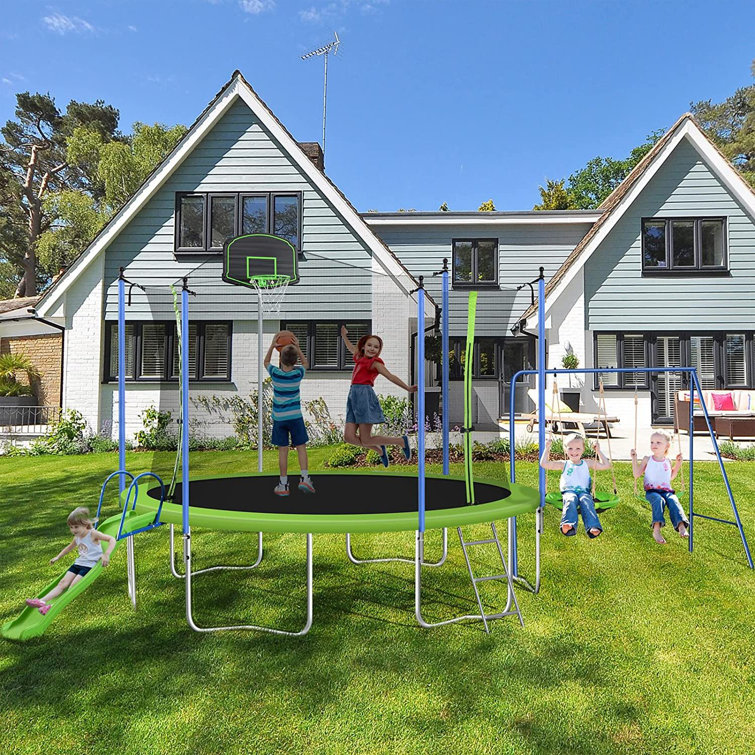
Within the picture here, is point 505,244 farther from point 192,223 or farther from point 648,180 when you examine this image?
point 192,223

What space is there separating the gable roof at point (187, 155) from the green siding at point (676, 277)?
14.4 feet

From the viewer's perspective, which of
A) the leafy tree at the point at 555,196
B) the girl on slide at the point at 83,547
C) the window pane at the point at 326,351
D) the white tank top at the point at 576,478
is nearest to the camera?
the girl on slide at the point at 83,547

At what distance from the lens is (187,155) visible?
11789 mm

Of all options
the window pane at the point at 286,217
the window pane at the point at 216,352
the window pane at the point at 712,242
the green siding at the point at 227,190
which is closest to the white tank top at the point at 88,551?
the window pane at the point at 216,352

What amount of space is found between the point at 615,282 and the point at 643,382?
215 centimetres

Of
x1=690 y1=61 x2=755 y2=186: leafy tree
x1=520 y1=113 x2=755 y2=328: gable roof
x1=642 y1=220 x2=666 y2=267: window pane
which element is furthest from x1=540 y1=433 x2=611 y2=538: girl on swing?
x1=690 y1=61 x2=755 y2=186: leafy tree

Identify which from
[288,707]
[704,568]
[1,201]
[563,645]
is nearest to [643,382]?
[704,568]

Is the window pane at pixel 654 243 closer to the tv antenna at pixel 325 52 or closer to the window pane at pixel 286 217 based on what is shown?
the window pane at pixel 286 217

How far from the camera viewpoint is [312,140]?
14.9 m

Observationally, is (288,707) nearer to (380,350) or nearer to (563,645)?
(563,645)

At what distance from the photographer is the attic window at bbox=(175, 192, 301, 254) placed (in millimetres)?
11719

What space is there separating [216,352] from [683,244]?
10.7 m

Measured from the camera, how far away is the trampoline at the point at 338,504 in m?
3.44

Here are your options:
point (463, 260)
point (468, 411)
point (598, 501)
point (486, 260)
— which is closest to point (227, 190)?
point (463, 260)
